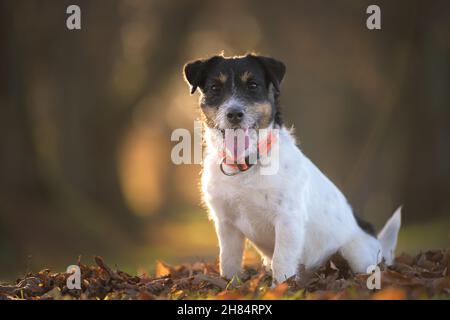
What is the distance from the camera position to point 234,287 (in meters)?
5.46

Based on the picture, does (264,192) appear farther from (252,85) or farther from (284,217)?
(252,85)

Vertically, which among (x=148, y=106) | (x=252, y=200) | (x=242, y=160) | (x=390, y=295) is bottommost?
(x=390, y=295)

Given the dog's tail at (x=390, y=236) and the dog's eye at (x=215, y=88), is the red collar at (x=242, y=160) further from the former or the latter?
the dog's tail at (x=390, y=236)

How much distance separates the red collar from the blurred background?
17.3ft

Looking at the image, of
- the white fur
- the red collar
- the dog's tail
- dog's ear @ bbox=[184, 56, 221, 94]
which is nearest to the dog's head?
dog's ear @ bbox=[184, 56, 221, 94]

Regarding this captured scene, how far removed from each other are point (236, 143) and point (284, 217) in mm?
826

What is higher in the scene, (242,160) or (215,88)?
(215,88)

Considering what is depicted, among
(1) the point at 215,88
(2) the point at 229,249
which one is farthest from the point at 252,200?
(1) the point at 215,88

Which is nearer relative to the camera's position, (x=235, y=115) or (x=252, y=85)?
(x=235, y=115)

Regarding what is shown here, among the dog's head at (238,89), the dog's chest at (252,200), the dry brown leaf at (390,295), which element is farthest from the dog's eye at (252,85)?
the dry brown leaf at (390,295)

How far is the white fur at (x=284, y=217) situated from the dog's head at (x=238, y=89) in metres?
0.27

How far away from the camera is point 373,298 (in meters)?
4.49

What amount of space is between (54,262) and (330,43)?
10.2m

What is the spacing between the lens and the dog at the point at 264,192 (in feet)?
18.8
